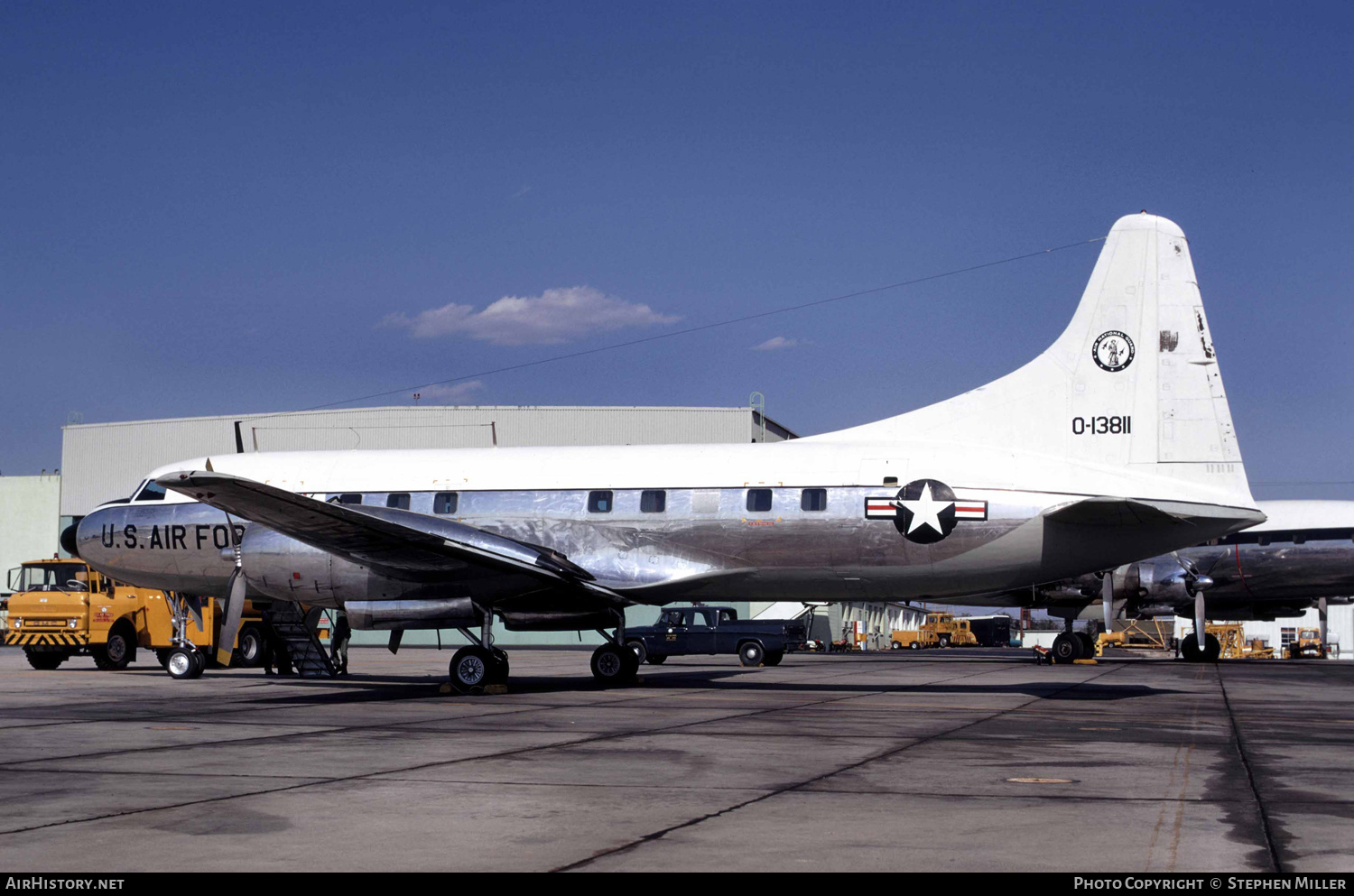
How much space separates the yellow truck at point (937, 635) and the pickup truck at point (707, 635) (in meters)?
40.2

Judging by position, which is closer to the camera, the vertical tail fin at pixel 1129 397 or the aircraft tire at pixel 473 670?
the vertical tail fin at pixel 1129 397

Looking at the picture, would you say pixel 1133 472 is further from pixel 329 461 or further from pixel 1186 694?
pixel 329 461

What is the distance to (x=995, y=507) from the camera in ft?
63.8

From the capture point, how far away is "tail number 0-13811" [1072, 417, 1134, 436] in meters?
19.7

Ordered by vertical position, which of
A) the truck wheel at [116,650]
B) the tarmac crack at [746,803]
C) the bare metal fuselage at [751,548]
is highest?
the bare metal fuselage at [751,548]

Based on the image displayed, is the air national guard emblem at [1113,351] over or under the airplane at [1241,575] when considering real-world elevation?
over

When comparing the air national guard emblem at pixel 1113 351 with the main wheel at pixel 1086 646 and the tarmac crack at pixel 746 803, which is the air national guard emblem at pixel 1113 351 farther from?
the main wheel at pixel 1086 646

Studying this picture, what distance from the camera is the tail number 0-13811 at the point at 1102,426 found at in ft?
64.7

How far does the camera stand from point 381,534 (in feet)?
60.7

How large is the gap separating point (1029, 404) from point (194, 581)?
16.3 meters

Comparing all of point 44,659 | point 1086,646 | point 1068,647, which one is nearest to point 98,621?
point 44,659

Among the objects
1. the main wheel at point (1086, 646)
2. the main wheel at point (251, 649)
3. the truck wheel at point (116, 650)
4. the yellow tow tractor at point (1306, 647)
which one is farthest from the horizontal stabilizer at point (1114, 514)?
the yellow tow tractor at point (1306, 647)

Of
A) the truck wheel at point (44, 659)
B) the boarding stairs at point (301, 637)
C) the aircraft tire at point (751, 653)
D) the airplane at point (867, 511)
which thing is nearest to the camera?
the airplane at point (867, 511)

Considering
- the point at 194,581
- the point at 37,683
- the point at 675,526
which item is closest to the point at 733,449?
the point at 675,526
